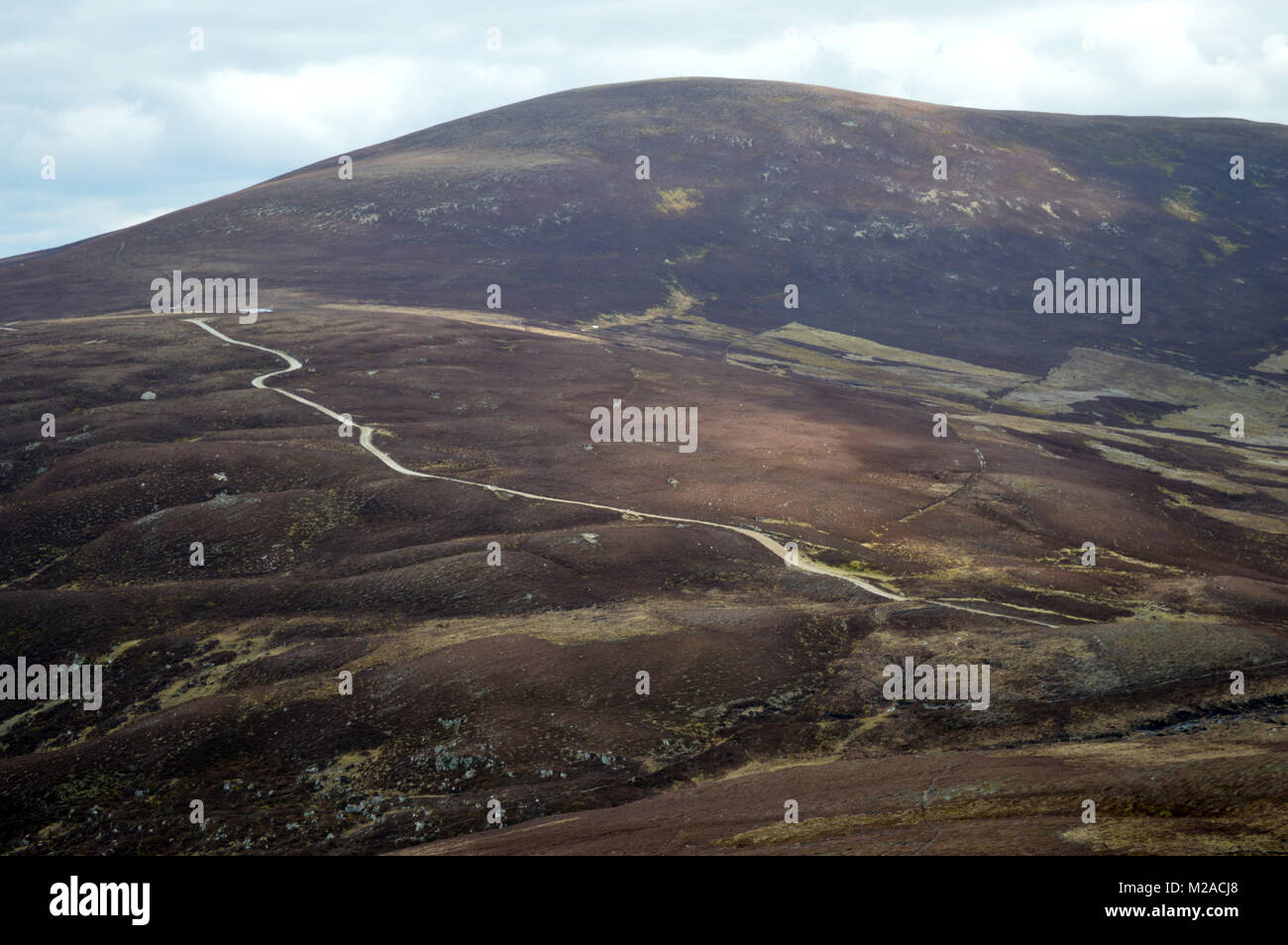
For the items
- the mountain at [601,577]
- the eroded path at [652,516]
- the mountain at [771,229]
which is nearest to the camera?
the mountain at [601,577]

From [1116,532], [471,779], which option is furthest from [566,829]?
[1116,532]

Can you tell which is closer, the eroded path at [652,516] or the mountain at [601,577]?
the mountain at [601,577]

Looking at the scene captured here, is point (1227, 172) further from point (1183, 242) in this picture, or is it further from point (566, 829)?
point (566, 829)

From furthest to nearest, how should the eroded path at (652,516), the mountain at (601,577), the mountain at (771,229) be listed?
the mountain at (771,229)
the eroded path at (652,516)
the mountain at (601,577)

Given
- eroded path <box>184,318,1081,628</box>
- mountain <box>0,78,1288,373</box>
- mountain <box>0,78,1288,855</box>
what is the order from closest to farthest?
1. mountain <box>0,78,1288,855</box>
2. eroded path <box>184,318,1081,628</box>
3. mountain <box>0,78,1288,373</box>

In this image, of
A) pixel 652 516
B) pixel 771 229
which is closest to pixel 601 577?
pixel 652 516

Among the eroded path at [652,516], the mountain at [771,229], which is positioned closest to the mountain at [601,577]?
the eroded path at [652,516]

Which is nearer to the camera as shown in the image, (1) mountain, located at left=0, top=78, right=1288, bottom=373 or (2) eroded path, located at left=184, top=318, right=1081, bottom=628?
(2) eroded path, located at left=184, top=318, right=1081, bottom=628

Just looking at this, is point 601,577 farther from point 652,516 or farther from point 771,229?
point 771,229

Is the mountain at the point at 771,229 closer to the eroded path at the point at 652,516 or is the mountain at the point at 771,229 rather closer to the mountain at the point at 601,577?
the mountain at the point at 601,577

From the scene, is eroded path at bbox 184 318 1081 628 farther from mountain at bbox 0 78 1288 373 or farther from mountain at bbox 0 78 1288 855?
mountain at bbox 0 78 1288 373

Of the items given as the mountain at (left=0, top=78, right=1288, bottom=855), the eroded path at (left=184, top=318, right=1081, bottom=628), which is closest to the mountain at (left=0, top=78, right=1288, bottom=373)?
the mountain at (left=0, top=78, right=1288, bottom=855)
